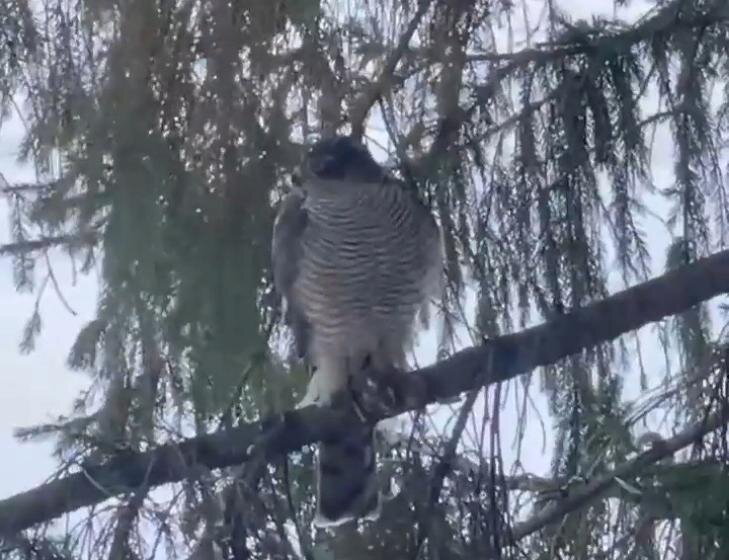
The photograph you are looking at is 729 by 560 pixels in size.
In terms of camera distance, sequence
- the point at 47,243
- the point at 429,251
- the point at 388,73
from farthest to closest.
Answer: the point at 429,251
the point at 47,243
the point at 388,73

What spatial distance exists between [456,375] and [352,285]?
3.06 feet

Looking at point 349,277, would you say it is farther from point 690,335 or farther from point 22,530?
point 22,530

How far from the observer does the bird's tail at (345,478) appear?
356 centimetres

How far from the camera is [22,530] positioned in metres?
2.87

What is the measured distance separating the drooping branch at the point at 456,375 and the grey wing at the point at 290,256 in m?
0.43

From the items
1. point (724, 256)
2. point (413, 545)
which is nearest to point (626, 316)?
point (724, 256)

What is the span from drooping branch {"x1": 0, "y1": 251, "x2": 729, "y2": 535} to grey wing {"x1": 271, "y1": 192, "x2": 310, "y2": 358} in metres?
0.43

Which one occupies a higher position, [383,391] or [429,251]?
[429,251]

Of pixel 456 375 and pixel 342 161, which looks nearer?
pixel 456 375

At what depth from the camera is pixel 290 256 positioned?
11.8ft

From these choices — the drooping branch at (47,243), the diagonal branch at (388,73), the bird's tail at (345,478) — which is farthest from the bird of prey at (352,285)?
the drooping branch at (47,243)

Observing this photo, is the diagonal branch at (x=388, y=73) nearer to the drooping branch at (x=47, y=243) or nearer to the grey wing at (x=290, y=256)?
the grey wing at (x=290, y=256)

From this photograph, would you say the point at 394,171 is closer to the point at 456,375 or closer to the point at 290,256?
the point at 290,256

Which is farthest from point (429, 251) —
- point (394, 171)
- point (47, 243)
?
point (47, 243)
